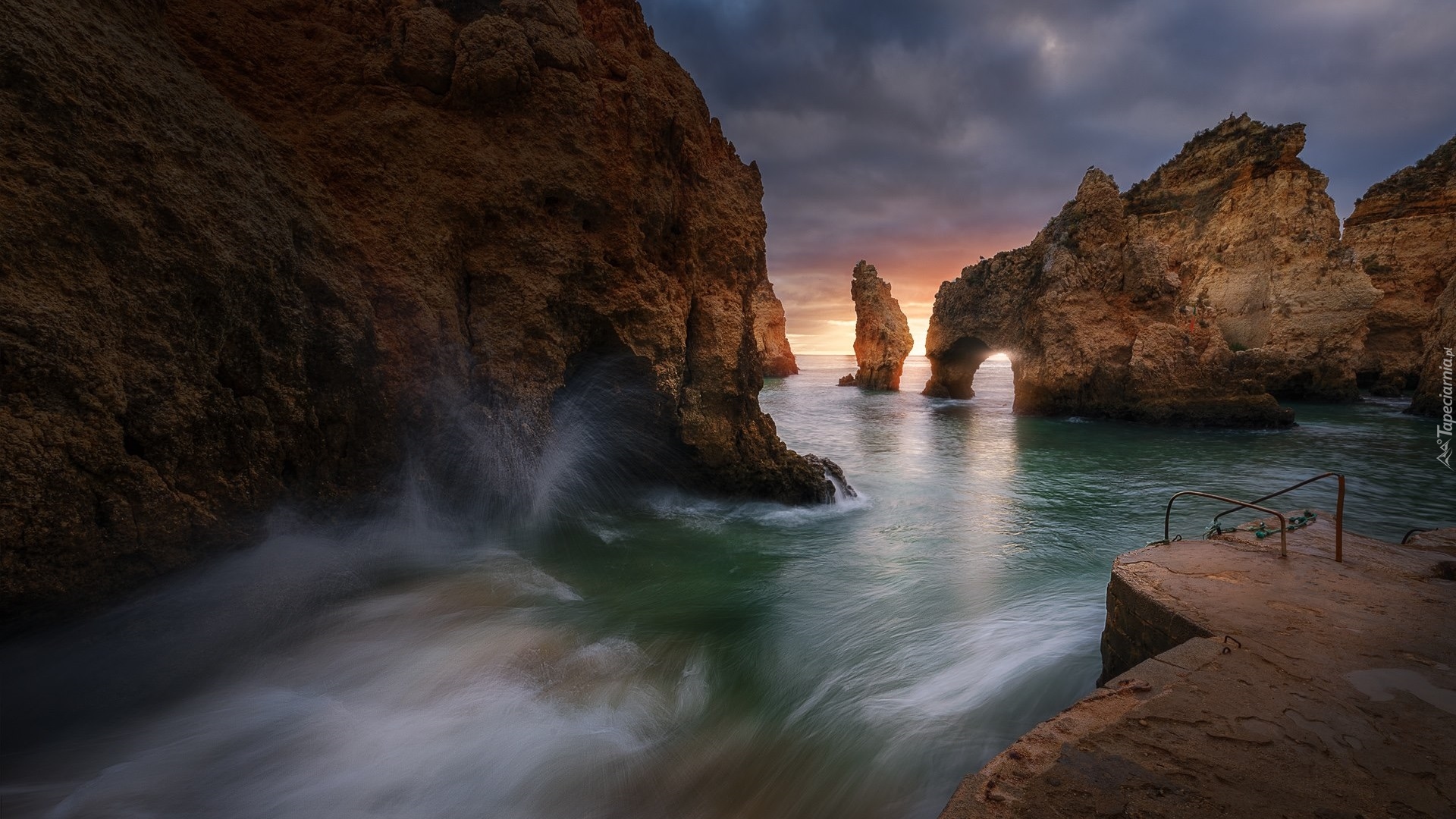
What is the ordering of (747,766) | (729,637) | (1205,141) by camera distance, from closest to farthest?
(747,766), (729,637), (1205,141)

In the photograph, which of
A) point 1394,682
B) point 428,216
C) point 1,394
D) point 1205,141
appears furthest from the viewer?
point 1205,141

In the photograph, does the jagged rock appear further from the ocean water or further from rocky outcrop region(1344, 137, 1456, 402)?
rocky outcrop region(1344, 137, 1456, 402)

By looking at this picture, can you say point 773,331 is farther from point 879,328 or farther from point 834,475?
point 834,475

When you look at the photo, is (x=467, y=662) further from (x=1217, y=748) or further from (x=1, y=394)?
(x=1217, y=748)

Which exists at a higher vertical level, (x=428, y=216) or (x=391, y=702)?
(x=428, y=216)

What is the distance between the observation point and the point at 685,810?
2867mm

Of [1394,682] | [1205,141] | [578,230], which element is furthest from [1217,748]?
[1205,141]

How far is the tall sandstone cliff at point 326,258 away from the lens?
2.83m

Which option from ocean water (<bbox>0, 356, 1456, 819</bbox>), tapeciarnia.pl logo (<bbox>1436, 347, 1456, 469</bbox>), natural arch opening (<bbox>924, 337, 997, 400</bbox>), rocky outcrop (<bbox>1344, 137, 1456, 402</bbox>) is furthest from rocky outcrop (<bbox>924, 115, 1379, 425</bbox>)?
ocean water (<bbox>0, 356, 1456, 819</bbox>)

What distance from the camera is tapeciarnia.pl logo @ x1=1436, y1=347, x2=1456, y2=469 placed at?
14.0 metres

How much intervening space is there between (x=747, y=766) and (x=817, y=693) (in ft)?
3.37

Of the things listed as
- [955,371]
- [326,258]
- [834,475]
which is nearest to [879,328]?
[955,371]

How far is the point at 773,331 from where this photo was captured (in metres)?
66.4

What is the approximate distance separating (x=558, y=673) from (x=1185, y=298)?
124 ft
